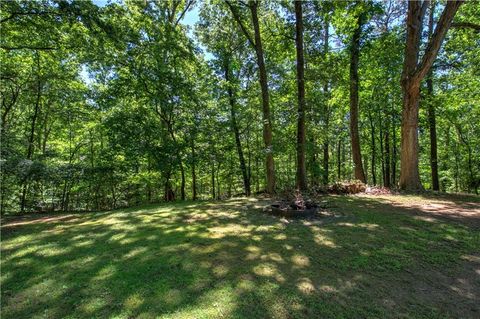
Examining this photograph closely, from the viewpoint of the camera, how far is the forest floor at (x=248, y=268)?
89.7 inches

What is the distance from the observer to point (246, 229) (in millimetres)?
4516

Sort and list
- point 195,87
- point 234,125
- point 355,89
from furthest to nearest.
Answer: point 234,125 → point 195,87 → point 355,89

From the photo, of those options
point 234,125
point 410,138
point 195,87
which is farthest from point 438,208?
point 195,87

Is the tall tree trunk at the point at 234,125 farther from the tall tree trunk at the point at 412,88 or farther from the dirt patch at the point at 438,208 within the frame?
the dirt patch at the point at 438,208

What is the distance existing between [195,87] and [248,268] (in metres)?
9.14

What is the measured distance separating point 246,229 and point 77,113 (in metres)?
10.9

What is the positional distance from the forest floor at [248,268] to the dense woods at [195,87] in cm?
365

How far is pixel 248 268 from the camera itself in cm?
299

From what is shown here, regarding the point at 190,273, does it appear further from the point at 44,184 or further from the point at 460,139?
the point at 460,139

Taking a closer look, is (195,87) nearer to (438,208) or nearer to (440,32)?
(440,32)

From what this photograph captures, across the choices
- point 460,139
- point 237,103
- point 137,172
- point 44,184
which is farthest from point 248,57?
point 460,139

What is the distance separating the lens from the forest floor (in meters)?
2.28

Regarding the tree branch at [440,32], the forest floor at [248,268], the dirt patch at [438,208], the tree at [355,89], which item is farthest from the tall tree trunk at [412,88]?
the forest floor at [248,268]

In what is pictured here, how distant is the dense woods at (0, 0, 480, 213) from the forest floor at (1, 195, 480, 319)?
3650 mm
